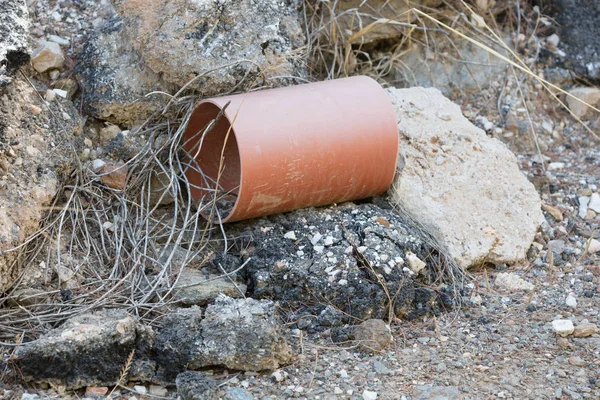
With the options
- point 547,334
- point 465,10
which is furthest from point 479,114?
point 547,334

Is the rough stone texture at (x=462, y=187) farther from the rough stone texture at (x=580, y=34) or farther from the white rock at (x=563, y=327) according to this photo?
the rough stone texture at (x=580, y=34)

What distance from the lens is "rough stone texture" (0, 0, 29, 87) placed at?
2602 millimetres

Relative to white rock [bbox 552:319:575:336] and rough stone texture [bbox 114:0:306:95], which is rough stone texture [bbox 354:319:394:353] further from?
rough stone texture [bbox 114:0:306:95]

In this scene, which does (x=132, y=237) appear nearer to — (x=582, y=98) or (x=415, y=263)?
(x=415, y=263)

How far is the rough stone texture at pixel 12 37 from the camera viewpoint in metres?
2.60

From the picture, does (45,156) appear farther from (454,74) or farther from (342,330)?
(454,74)

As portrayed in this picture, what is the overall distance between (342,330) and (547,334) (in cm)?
65

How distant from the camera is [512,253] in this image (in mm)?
2949

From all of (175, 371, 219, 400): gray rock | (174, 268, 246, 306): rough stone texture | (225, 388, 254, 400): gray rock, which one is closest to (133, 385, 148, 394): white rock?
(175, 371, 219, 400): gray rock

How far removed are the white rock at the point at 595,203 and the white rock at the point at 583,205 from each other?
14mm

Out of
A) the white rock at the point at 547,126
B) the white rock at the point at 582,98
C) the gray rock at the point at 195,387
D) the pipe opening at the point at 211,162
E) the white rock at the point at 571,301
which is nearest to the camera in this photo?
the gray rock at the point at 195,387

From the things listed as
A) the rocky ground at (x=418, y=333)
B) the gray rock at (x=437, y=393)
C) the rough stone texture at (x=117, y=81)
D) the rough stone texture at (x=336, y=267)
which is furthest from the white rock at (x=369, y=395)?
the rough stone texture at (x=117, y=81)

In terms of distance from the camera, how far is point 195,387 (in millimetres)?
2102

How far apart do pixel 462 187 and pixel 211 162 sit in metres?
1.00
